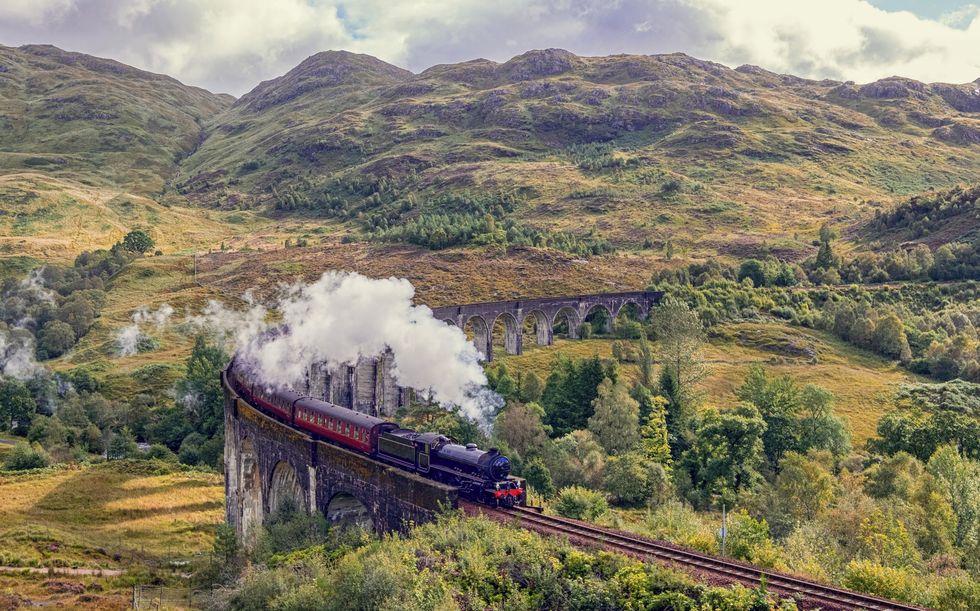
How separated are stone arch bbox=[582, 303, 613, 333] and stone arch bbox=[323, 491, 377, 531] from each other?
66.2 meters

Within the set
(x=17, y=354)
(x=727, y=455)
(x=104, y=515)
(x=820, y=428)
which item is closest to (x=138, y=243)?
(x=17, y=354)

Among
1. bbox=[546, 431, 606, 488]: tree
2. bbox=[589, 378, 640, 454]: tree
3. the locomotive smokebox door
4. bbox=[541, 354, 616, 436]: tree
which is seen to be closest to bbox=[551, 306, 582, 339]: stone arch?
bbox=[541, 354, 616, 436]: tree

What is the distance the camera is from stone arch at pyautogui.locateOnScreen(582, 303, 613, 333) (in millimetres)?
101000

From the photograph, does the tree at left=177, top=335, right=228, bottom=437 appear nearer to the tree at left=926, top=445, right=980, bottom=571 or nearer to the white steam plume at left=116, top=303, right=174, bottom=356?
the white steam plume at left=116, top=303, right=174, bottom=356

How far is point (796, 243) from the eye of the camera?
136 m

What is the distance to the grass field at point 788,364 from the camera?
73.4 metres

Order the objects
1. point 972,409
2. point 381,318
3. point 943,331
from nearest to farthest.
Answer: point 381,318 < point 972,409 < point 943,331

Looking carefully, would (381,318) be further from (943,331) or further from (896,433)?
(943,331)

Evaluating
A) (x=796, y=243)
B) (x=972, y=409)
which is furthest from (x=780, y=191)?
(x=972, y=409)

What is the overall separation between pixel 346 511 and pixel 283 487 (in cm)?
608

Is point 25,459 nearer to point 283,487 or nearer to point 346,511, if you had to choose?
point 283,487

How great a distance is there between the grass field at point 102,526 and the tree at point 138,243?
77232 mm

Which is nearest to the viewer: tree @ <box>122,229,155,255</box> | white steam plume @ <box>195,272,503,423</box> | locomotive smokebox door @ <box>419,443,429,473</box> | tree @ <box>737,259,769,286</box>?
locomotive smokebox door @ <box>419,443,429,473</box>

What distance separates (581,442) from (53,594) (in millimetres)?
31435
